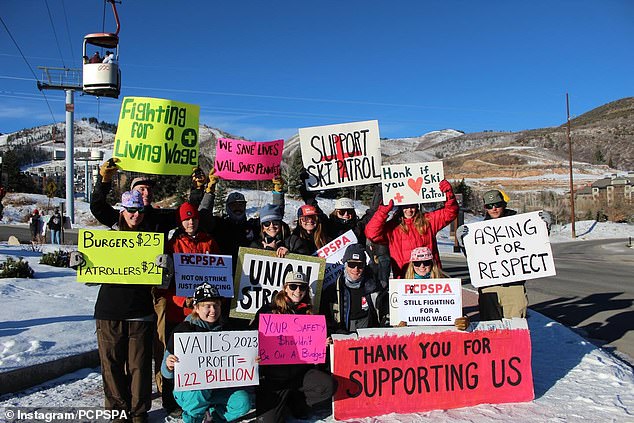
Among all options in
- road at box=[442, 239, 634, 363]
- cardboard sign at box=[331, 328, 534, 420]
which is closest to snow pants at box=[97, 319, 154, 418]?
cardboard sign at box=[331, 328, 534, 420]

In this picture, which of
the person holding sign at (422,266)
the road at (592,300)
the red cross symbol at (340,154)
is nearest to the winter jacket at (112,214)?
the red cross symbol at (340,154)

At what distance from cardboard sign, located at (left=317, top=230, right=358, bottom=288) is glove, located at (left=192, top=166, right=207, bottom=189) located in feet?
5.06

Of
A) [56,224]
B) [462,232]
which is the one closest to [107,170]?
[462,232]

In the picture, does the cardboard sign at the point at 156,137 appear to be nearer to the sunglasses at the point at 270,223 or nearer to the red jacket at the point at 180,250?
the red jacket at the point at 180,250

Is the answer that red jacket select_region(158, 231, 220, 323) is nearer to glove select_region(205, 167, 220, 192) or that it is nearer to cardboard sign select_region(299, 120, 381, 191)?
glove select_region(205, 167, 220, 192)

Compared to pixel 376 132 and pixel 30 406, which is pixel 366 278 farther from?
pixel 30 406

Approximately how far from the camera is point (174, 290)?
16.7 feet

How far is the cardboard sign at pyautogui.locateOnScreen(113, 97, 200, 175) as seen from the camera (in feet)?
18.5

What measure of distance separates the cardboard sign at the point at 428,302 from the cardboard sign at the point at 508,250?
2.35 ft

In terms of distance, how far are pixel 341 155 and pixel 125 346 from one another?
3563 mm

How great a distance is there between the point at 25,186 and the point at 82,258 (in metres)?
56.2

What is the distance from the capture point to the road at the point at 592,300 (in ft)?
28.0

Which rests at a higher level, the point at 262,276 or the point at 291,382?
the point at 262,276

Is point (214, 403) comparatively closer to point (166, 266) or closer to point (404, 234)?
point (166, 266)
